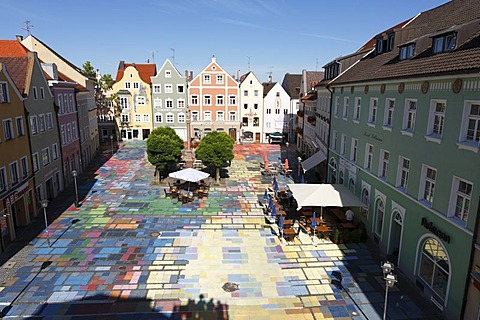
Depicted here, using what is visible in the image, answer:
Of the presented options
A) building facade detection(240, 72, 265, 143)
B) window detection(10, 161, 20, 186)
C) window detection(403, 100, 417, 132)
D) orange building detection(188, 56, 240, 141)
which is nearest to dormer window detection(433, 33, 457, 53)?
window detection(403, 100, 417, 132)

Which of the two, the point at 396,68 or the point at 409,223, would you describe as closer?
the point at 409,223

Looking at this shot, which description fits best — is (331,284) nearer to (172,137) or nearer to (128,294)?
(128,294)

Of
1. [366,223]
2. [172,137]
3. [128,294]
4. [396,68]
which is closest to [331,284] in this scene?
[366,223]

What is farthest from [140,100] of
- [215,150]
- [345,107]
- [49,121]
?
[345,107]

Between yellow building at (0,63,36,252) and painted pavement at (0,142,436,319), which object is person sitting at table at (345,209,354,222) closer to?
painted pavement at (0,142,436,319)

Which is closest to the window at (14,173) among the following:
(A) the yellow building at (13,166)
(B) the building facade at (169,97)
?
(A) the yellow building at (13,166)

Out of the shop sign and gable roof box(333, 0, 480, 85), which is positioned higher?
gable roof box(333, 0, 480, 85)

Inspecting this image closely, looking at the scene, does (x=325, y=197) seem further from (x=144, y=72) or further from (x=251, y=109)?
(x=144, y=72)
